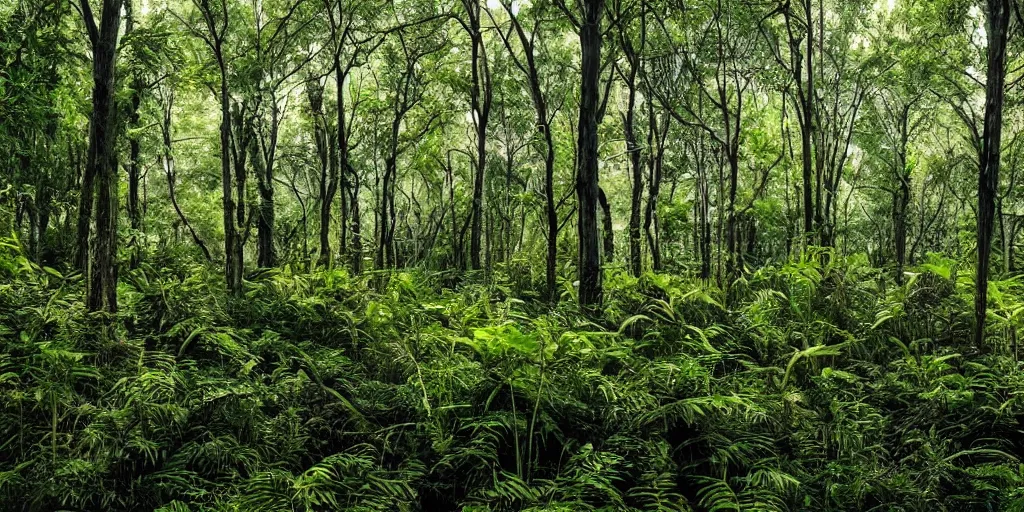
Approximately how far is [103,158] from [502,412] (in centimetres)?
476

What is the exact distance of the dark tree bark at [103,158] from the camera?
6.65 metres

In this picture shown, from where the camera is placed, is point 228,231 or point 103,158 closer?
point 103,158

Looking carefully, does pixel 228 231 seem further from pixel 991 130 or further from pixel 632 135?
pixel 991 130

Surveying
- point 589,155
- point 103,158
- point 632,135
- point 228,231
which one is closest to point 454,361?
point 589,155

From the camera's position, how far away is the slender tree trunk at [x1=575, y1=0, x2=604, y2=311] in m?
8.93

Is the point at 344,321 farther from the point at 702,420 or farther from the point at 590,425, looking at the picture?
the point at 702,420

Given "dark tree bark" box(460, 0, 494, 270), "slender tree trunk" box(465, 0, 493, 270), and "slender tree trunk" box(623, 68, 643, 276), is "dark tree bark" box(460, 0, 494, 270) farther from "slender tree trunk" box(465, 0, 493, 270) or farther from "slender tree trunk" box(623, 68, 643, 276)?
"slender tree trunk" box(623, 68, 643, 276)

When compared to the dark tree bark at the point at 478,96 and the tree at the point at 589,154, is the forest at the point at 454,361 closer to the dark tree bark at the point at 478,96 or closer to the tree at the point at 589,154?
the tree at the point at 589,154

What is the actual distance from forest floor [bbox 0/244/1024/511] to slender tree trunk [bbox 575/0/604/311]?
39.4 inches

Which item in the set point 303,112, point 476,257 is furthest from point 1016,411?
point 303,112

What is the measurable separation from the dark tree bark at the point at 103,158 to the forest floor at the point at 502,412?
0.37 meters

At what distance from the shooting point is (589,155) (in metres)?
9.04

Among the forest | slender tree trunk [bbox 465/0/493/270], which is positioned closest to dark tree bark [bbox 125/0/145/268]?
the forest

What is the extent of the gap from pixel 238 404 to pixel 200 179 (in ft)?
58.8
